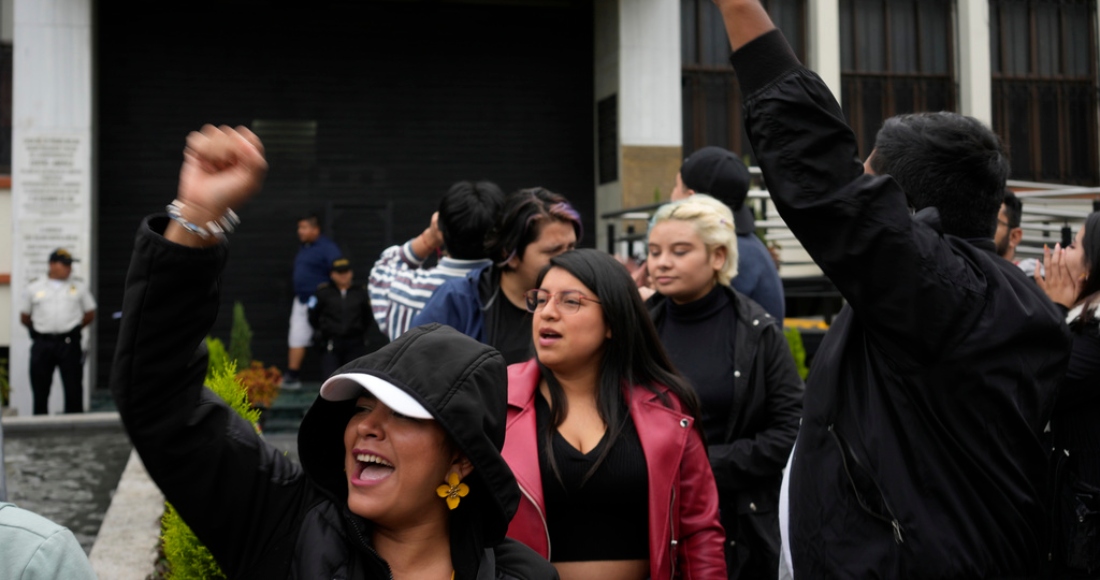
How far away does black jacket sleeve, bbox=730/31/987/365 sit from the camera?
2283 mm

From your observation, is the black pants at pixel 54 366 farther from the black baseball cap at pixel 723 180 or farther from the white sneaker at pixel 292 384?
the black baseball cap at pixel 723 180

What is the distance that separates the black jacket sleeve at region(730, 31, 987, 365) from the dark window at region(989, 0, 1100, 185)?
16875 millimetres

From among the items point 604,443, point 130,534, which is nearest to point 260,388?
point 130,534

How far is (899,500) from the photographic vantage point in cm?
244

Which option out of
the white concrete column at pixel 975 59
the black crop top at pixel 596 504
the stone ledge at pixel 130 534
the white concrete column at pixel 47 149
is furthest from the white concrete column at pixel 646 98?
the black crop top at pixel 596 504

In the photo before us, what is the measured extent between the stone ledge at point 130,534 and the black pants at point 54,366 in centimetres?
644

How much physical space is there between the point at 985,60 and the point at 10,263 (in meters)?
14.9

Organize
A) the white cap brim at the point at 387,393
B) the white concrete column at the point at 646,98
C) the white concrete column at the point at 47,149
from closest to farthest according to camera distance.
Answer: the white cap brim at the point at 387,393 < the white concrete column at the point at 47,149 < the white concrete column at the point at 646,98

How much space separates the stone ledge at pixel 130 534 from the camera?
18.1 ft

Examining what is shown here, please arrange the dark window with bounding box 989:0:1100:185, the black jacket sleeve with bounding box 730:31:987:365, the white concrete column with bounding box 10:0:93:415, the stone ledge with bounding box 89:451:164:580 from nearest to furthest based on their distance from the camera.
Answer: the black jacket sleeve with bounding box 730:31:987:365, the stone ledge with bounding box 89:451:164:580, the white concrete column with bounding box 10:0:93:415, the dark window with bounding box 989:0:1100:185

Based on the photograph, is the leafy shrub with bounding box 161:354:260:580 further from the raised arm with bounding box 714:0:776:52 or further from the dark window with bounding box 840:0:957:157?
the dark window with bounding box 840:0:957:157

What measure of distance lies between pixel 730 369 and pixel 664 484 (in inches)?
34.9

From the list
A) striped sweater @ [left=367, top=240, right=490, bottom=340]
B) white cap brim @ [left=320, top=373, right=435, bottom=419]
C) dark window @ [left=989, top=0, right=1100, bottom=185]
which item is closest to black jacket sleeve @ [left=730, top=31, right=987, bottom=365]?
white cap brim @ [left=320, top=373, right=435, bottom=419]

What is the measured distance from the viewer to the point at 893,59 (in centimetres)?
1767
